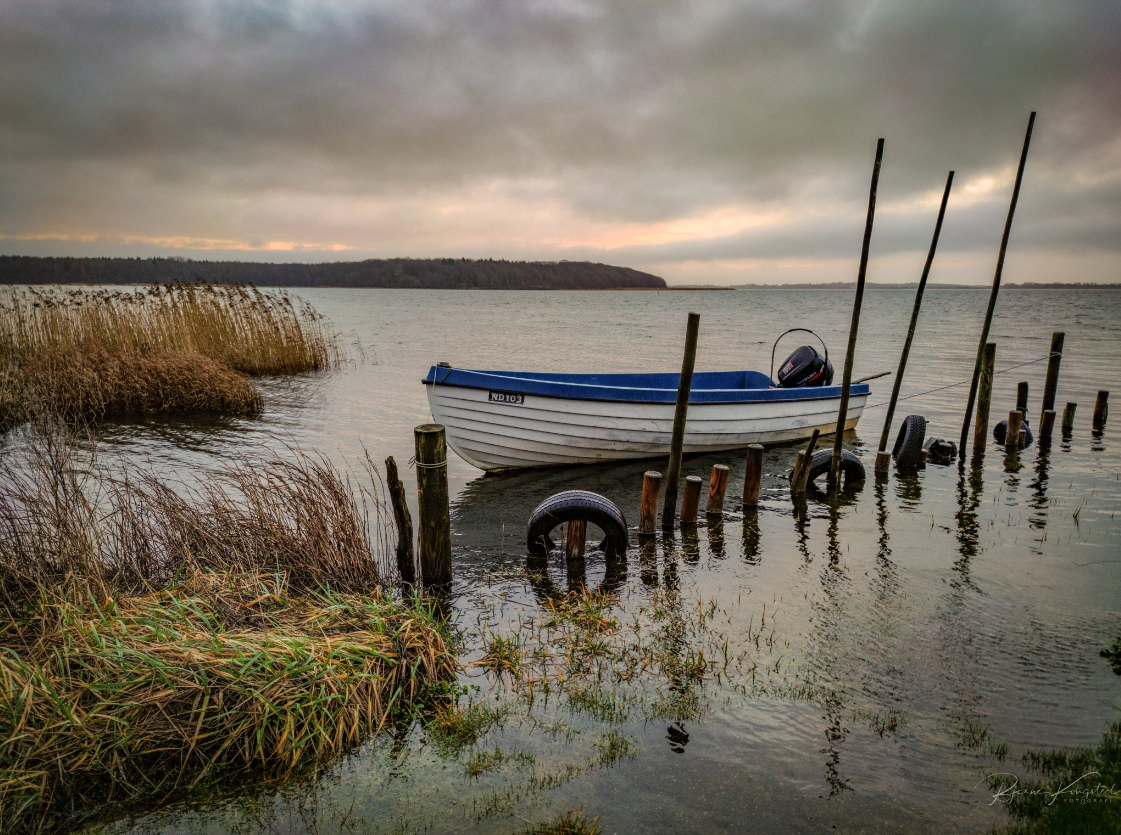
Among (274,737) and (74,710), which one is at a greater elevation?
(74,710)

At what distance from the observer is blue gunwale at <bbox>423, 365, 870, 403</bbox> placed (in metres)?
9.42

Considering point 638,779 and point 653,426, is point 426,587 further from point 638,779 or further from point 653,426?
point 653,426

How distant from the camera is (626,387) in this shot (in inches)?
428

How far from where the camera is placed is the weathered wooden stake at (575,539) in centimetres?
692

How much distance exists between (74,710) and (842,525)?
780 cm

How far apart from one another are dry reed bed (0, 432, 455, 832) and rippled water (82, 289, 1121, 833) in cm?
32

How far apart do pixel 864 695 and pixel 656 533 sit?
11.6 feet

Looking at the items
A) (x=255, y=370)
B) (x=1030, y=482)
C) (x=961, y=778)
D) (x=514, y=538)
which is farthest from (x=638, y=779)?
(x=255, y=370)

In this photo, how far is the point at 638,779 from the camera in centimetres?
365

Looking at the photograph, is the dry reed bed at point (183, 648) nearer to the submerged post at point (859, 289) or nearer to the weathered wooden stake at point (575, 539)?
the weathered wooden stake at point (575, 539)

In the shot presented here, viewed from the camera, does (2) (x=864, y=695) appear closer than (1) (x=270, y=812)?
No

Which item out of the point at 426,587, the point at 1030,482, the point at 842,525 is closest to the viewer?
the point at 426,587

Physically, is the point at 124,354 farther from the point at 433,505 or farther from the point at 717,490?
the point at 717,490

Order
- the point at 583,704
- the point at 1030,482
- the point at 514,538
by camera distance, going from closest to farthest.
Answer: the point at 583,704 → the point at 514,538 → the point at 1030,482
